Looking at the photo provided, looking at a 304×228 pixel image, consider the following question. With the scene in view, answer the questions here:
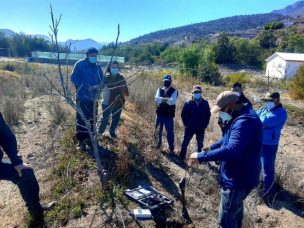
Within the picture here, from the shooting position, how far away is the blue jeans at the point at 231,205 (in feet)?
11.3

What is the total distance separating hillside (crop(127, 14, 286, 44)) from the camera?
13750 cm

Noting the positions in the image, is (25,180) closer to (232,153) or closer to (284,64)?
(232,153)

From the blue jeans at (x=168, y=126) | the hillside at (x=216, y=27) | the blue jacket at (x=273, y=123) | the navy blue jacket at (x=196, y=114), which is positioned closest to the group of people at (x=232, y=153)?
the blue jacket at (x=273, y=123)

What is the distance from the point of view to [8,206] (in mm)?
4812

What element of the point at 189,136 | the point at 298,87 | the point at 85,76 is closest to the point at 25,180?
the point at 85,76

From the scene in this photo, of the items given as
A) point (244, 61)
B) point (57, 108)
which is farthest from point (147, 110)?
point (244, 61)

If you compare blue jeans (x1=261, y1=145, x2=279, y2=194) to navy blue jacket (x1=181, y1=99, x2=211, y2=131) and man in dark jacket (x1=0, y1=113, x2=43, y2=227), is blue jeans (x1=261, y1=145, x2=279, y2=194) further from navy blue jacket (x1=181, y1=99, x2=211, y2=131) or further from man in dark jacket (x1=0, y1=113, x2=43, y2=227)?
man in dark jacket (x1=0, y1=113, x2=43, y2=227)

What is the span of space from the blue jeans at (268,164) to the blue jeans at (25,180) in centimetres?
351

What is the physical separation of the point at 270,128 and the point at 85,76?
3180 mm

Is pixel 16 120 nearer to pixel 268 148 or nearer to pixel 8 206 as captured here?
pixel 8 206

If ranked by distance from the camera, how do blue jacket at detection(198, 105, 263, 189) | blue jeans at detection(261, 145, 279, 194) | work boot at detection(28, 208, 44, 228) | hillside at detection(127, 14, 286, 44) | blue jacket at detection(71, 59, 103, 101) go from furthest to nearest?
hillside at detection(127, 14, 286, 44) < blue jacket at detection(71, 59, 103, 101) < blue jeans at detection(261, 145, 279, 194) < work boot at detection(28, 208, 44, 228) < blue jacket at detection(198, 105, 263, 189)

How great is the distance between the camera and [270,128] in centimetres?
538

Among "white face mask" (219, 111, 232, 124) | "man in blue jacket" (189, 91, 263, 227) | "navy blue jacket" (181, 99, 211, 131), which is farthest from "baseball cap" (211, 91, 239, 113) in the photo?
"navy blue jacket" (181, 99, 211, 131)

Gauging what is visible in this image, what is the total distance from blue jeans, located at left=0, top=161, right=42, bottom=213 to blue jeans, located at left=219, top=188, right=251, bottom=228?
2.13 meters
